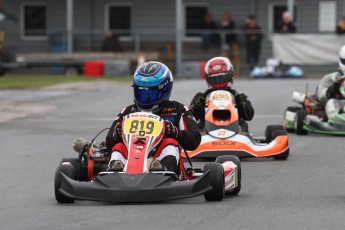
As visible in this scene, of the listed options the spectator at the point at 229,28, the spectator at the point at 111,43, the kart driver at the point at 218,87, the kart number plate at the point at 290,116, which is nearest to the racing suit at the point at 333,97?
the kart number plate at the point at 290,116

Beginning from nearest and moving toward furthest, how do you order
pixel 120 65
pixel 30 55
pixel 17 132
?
pixel 17 132, pixel 120 65, pixel 30 55

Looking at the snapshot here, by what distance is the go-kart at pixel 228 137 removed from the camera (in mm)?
12789

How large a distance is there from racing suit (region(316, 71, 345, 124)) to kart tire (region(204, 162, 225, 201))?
718 cm

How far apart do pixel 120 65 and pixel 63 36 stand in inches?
174

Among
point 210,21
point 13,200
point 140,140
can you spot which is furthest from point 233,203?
point 210,21

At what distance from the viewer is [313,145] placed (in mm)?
14828

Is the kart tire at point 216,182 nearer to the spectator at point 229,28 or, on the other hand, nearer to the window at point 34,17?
the spectator at point 229,28

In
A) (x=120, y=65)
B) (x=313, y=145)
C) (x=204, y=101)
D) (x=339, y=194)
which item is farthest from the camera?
(x=120, y=65)

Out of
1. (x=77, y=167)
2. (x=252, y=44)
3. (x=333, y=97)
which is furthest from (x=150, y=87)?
(x=252, y=44)

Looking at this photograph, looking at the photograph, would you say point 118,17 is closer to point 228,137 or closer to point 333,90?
point 333,90

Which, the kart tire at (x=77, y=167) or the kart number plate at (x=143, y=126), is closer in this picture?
the kart number plate at (x=143, y=126)

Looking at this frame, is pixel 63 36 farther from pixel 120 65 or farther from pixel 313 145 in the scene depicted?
pixel 313 145

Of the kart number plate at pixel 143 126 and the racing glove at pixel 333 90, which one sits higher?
the kart number plate at pixel 143 126

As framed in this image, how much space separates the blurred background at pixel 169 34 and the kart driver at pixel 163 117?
22132mm
